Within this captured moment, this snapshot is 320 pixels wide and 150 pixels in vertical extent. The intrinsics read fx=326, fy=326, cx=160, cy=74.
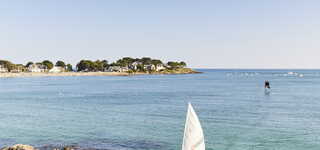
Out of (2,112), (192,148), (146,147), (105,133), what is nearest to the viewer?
(192,148)

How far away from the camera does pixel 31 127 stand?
125 ft

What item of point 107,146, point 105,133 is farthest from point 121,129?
point 107,146

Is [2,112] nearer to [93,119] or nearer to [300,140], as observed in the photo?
[93,119]

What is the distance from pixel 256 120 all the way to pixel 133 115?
56.2 feet

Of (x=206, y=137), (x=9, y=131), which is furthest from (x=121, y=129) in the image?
(x=9, y=131)

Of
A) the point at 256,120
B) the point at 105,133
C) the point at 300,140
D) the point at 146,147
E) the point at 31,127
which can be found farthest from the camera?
the point at 256,120

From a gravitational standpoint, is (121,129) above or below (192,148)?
A: below

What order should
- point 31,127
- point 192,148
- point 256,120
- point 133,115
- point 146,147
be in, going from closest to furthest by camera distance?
point 192,148
point 146,147
point 31,127
point 256,120
point 133,115

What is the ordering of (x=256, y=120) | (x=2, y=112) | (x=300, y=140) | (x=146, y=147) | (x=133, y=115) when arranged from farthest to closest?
(x=2, y=112) → (x=133, y=115) → (x=256, y=120) → (x=300, y=140) → (x=146, y=147)

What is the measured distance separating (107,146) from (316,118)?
92.6ft

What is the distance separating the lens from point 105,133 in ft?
112

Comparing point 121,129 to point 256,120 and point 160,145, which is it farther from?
point 256,120

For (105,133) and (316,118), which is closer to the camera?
(105,133)

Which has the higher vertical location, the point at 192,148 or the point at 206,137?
the point at 192,148
